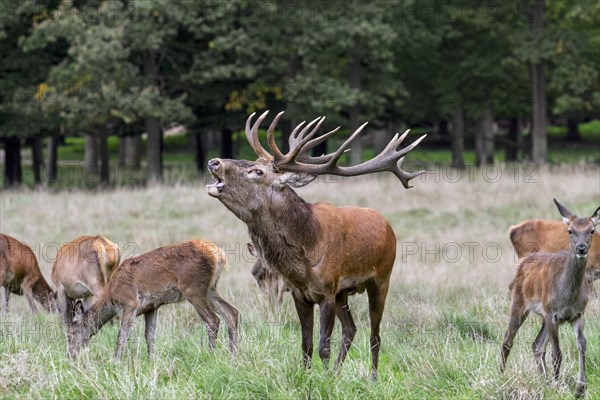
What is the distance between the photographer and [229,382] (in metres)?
6.89

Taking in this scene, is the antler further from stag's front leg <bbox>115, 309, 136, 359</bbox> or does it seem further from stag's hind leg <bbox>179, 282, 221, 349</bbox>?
stag's front leg <bbox>115, 309, 136, 359</bbox>

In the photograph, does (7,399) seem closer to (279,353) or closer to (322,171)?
(279,353)

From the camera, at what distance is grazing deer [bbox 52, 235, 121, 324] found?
35.0 ft

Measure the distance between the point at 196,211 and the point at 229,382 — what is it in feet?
50.5

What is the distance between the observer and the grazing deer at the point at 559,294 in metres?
7.56

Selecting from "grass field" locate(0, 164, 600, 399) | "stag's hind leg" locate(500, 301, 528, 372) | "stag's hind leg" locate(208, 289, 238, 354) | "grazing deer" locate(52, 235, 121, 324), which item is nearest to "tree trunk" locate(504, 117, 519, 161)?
"grass field" locate(0, 164, 600, 399)

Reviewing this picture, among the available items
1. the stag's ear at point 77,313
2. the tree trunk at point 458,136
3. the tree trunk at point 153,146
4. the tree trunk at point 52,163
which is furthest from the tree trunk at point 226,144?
the stag's ear at point 77,313

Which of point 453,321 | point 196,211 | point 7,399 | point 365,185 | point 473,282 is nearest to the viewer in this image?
point 7,399

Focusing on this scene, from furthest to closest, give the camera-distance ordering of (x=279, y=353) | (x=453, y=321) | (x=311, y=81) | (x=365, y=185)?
1. (x=311, y=81)
2. (x=365, y=185)
3. (x=453, y=321)
4. (x=279, y=353)

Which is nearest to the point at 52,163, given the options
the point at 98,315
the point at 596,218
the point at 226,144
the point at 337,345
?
the point at 226,144

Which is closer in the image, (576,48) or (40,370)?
(40,370)

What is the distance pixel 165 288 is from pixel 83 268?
1.80 m

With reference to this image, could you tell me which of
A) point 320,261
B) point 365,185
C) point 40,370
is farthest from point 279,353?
point 365,185

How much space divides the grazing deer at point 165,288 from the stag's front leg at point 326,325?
1.26 m
